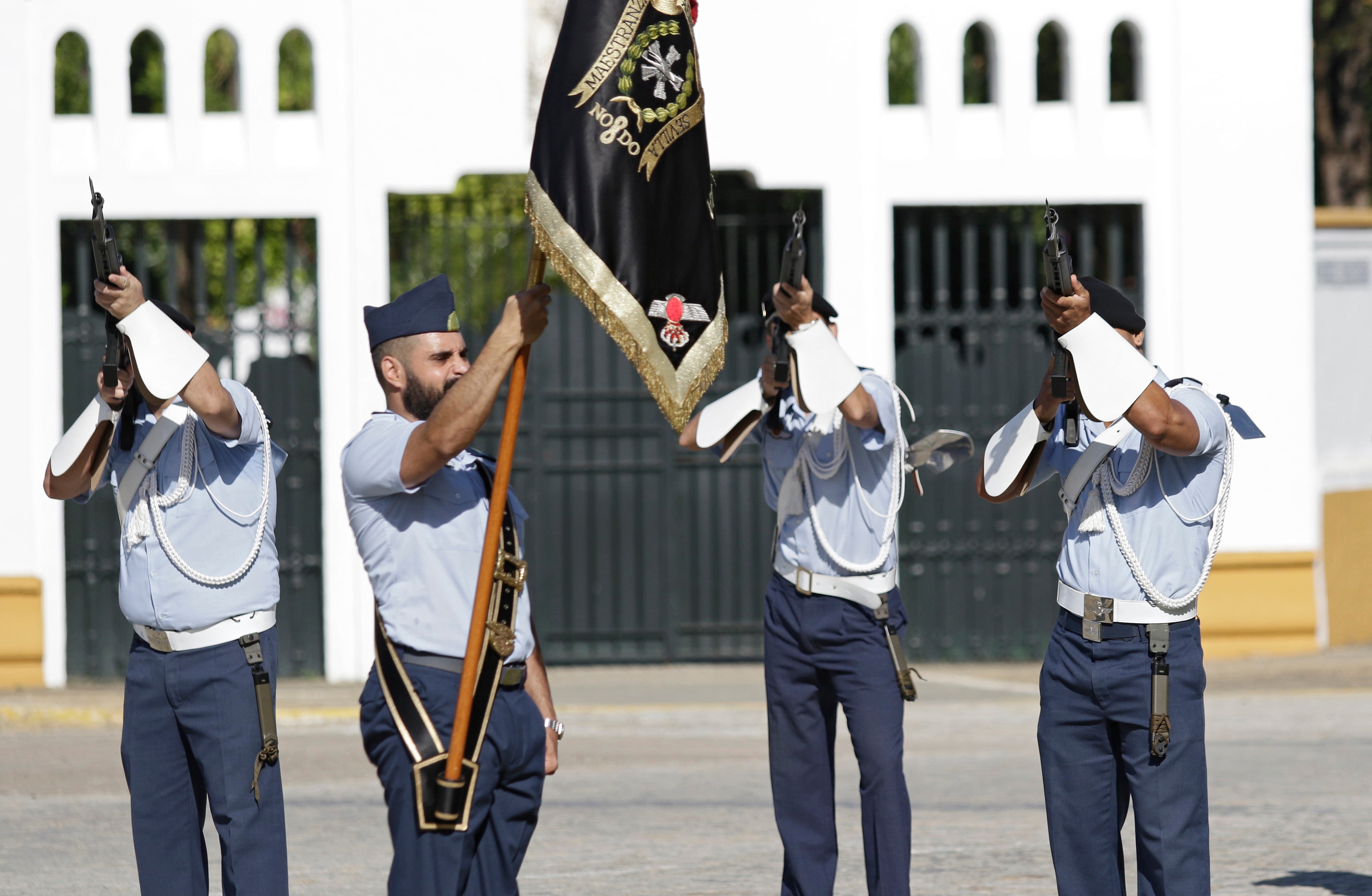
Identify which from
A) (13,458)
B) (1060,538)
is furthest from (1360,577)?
(13,458)

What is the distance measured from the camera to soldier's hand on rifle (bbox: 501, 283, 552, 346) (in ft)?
13.0

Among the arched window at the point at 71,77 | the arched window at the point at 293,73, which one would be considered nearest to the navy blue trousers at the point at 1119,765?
the arched window at the point at 71,77

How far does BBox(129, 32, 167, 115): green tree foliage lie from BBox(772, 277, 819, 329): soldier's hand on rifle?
15.0m

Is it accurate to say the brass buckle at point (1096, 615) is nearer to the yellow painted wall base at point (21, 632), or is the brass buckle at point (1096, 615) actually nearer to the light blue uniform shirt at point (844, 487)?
the light blue uniform shirt at point (844, 487)

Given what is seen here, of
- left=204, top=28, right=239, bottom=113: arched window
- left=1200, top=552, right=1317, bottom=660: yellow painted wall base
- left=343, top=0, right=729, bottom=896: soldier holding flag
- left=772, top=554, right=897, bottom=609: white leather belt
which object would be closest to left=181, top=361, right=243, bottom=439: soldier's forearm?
left=343, top=0, right=729, bottom=896: soldier holding flag

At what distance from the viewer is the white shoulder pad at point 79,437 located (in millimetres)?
4996

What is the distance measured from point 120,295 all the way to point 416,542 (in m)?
1.11

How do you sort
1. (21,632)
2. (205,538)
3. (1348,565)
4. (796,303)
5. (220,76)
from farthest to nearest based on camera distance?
(220,76) → (1348,565) → (21,632) → (796,303) → (205,538)

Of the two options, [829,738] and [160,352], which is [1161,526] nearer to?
[829,738]

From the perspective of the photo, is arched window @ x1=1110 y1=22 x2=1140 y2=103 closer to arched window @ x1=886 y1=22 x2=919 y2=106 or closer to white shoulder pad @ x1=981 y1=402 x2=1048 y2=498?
arched window @ x1=886 y1=22 x2=919 y2=106

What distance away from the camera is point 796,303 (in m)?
5.30

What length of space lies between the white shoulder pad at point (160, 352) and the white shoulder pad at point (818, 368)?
1765 millimetres

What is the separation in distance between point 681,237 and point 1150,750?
6.10 ft

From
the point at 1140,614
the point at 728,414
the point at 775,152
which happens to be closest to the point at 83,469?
the point at 728,414
